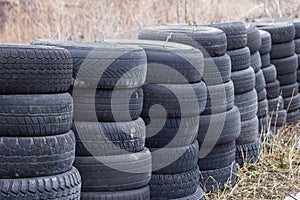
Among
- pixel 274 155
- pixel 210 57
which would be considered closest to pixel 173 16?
pixel 274 155

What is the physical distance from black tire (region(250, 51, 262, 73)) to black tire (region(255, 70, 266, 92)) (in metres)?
0.06

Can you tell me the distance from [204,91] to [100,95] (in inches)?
50.1

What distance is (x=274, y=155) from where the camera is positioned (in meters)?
8.47

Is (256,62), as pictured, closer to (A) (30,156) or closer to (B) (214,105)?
(B) (214,105)

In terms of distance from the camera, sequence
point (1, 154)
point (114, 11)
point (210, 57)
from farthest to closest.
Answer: point (114, 11) → point (210, 57) → point (1, 154)

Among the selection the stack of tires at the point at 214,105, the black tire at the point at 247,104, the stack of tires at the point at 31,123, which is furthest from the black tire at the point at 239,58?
the stack of tires at the point at 31,123

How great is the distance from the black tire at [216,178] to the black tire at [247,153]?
1.95 ft

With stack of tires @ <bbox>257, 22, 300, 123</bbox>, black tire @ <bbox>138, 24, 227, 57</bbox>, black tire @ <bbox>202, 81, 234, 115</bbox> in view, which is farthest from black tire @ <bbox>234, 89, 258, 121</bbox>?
stack of tires @ <bbox>257, 22, 300, 123</bbox>

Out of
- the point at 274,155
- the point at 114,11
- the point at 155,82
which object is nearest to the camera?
the point at 155,82

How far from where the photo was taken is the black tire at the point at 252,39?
847 centimetres

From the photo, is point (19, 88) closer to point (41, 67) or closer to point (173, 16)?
point (41, 67)

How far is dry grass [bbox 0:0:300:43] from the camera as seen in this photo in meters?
14.0

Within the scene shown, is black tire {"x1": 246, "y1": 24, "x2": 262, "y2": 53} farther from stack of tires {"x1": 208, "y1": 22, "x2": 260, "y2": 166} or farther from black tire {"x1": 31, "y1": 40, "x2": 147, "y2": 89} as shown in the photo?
black tire {"x1": 31, "y1": 40, "x2": 147, "y2": 89}

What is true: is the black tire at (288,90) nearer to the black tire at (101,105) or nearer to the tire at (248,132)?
the tire at (248,132)
